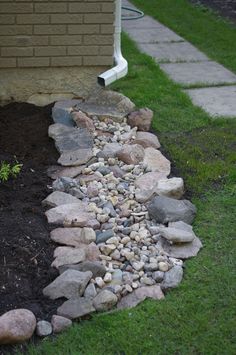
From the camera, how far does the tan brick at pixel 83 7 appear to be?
549 cm

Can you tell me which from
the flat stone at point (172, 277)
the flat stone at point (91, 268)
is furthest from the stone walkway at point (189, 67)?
the flat stone at point (91, 268)

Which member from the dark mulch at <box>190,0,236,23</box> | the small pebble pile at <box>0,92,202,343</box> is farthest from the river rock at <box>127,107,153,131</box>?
the dark mulch at <box>190,0,236,23</box>

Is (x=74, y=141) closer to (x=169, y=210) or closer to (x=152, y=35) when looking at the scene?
(x=169, y=210)

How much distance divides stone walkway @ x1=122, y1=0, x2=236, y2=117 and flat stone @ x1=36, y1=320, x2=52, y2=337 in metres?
3.16

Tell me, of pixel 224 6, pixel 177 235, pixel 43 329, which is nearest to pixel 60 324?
pixel 43 329

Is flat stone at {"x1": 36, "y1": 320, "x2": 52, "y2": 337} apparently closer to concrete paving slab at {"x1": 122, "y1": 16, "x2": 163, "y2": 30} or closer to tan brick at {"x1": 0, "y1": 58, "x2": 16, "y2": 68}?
tan brick at {"x1": 0, "y1": 58, "x2": 16, "y2": 68}

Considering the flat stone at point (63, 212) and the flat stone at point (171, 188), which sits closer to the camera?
the flat stone at point (63, 212)

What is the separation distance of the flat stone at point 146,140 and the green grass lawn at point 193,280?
0.29ft

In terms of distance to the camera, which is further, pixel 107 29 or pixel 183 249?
pixel 107 29

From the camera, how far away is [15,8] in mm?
5449

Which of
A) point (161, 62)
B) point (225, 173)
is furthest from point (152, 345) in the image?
point (161, 62)

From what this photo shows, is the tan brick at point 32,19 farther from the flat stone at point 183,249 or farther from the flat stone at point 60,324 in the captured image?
the flat stone at point 60,324

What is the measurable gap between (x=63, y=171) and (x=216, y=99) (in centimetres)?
213

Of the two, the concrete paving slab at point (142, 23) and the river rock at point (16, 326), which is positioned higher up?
the river rock at point (16, 326)
